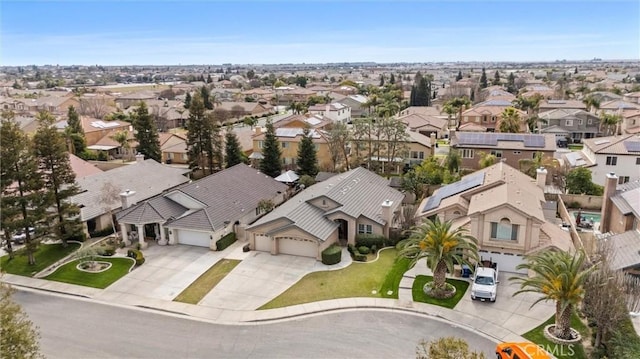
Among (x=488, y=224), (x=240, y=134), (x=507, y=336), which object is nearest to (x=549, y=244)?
(x=488, y=224)

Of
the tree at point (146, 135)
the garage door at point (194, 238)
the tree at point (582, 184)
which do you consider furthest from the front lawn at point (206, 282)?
the tree at point (146, 135)

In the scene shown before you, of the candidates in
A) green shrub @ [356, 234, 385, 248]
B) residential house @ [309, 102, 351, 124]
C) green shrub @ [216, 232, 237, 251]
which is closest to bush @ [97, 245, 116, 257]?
green shrub @ [216, 232, 237, 251]

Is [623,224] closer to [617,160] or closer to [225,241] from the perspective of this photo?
[617,160]

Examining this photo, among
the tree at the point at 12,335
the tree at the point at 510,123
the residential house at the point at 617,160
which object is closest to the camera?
the tree at the point at 12,335

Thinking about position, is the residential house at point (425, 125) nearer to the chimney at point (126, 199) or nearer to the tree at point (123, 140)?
the tree at point (123, 140)

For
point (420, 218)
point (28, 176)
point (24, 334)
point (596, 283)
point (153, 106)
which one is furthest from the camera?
point (153, 106)

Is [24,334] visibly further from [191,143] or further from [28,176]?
[191,143]
